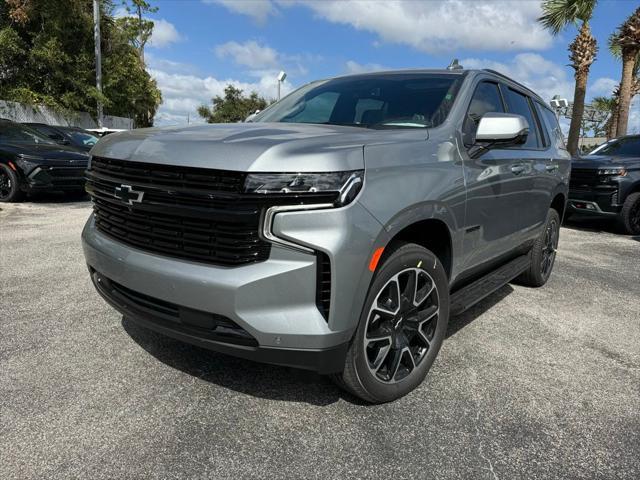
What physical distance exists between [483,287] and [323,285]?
1.73 meters

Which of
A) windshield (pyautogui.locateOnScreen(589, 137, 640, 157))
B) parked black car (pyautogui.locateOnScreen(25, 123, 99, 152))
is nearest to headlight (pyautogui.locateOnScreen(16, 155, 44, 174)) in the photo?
parked black car (pyautogui.locateOnScreen(25, 123, 99, 152))

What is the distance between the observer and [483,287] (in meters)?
3.39

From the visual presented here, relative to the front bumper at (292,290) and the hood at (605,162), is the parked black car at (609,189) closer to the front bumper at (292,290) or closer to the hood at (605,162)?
the hood at (605,162)

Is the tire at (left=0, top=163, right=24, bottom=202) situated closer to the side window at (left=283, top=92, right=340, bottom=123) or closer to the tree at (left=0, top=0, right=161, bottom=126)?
the side window at (left=283, top=92, right=340, bottom=123)

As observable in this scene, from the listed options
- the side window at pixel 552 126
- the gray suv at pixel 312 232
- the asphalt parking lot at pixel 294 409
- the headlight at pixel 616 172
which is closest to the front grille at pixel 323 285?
the gray suv at pixel 312 232

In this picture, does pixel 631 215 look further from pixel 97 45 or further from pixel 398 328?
pixel 97 45

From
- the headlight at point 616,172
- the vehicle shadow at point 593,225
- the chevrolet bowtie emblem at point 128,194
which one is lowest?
the vehicle shadow at point 593,225

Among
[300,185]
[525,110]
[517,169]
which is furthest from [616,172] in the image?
[300,185]

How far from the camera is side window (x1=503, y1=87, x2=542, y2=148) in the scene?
13.1 ft

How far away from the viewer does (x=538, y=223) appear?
14.5ft

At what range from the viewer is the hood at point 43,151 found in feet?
29.7

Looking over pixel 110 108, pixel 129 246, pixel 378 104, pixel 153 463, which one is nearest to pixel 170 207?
pixel 129 246

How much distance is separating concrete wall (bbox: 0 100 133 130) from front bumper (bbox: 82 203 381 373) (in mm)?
19841

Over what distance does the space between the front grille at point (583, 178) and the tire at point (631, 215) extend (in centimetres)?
64
